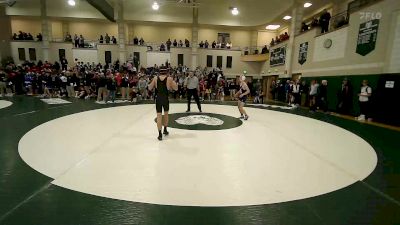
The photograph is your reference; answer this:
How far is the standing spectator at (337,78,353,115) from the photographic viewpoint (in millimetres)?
10281

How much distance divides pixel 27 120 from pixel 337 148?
8.18m

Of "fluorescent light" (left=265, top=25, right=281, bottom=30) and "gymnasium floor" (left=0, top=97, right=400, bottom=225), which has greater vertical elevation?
"fluorescent light" (left=265, top=25, right=281, bottom=30)

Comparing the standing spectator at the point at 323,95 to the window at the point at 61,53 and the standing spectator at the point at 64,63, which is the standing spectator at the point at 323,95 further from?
the window at the point at 61,53

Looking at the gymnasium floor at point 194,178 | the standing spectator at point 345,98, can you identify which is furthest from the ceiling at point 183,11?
the gymnasium floor at point 194,178

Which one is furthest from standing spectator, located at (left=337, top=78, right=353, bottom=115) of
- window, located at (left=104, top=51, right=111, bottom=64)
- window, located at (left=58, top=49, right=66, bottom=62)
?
window, located at (left=58, top=49, right=66, bottom=62)

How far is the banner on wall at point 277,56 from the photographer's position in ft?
63.5

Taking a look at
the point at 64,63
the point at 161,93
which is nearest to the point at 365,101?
the point at 161,93

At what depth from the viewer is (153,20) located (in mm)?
25328

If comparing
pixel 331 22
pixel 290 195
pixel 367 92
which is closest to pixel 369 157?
pixel 290 195

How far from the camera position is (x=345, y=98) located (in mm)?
10430

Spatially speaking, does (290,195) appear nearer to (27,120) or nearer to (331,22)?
(27,120)

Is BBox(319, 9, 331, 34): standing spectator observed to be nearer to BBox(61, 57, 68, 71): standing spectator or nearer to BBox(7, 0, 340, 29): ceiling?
BBox(7, 0, 340, 29): ceiling

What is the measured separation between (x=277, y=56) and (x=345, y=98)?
1132 cm

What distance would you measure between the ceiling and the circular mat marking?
60.1 feet
